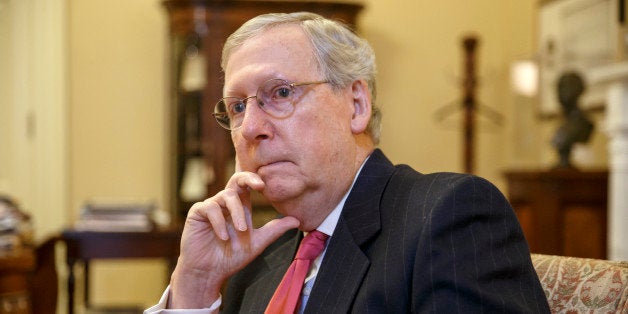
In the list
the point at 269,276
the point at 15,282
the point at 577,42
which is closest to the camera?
the point at 269,276

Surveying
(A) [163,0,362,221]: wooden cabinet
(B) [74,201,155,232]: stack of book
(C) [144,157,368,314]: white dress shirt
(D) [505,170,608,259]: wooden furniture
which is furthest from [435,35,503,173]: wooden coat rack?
(C) [144,157,368,314]: white dress shirt

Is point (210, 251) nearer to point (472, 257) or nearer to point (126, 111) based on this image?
point (472, 257)

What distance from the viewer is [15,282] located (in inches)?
107

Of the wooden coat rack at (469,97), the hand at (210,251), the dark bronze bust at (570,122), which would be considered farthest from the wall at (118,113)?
the hand at (210,251)

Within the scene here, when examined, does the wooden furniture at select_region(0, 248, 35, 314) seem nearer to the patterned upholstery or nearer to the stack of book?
the stack of book

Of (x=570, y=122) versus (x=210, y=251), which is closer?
(x=210, y=251)

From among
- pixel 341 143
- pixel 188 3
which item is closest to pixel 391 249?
pixel 341 143

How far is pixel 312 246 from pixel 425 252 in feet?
1.19

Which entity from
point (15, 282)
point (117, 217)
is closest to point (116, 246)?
point (117, 217)

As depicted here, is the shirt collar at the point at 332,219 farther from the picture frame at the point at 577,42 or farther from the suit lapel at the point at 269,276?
the picture frame at the point at 577,42

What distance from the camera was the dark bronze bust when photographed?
3.53m

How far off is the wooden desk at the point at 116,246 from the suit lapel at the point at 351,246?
221 centimetres

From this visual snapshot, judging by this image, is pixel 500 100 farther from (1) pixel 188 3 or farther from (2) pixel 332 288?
(2) pixel 332 288

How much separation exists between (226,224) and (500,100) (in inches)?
162
